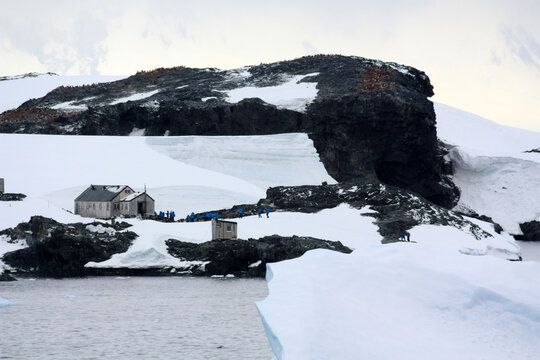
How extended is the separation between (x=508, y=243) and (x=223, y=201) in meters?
21.1

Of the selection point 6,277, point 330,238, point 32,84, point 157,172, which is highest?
point 32,84

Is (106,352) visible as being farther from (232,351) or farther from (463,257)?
(463,257)

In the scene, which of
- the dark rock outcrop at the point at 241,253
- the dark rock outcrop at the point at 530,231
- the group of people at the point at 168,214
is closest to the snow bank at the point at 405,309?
the dark rock outcrop at the point at 241,253

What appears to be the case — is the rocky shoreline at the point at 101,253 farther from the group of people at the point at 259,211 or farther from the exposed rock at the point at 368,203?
the exposed rock at the point at 368,203

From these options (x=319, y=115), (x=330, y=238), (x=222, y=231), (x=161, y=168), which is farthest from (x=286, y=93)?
(x=222, y=231)

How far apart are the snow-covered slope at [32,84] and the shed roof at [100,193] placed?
5776cm

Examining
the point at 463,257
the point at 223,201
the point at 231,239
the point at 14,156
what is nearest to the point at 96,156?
the point at 14,156

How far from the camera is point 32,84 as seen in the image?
12700cm

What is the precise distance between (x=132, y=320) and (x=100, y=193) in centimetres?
2942

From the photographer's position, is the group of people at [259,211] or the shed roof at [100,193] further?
the shed roof at [100,193]

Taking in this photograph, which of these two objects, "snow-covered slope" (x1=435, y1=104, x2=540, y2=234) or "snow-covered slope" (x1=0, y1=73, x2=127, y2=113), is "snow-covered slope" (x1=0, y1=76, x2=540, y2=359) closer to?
"snow-covered slope" (x1=435, y1=104, x2=540, y2=234)

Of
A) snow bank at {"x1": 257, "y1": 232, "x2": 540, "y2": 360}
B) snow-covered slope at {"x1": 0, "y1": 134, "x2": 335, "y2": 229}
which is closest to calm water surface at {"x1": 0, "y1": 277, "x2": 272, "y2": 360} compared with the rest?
snow bank at {"x1": 257, "y1": 232, "x2": 540, "y2": 360}

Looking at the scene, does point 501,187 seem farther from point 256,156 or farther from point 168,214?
point 168,214

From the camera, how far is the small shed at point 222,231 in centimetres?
5069
